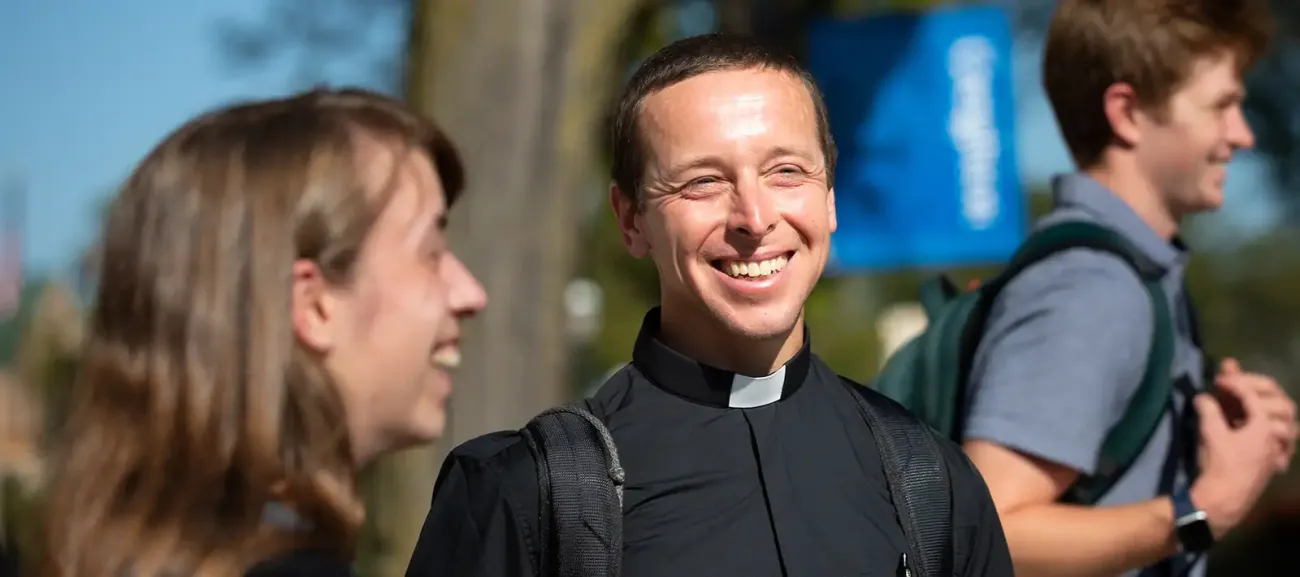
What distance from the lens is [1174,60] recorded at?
319 cm

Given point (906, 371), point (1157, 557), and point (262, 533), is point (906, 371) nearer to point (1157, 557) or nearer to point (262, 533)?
point (1157, 557)

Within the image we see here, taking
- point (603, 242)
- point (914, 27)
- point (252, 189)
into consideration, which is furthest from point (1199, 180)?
point (603, 242)

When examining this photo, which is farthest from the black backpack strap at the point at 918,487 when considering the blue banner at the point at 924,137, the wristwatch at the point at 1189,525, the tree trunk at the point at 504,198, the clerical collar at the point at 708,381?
the blue banner at the point at 924,137

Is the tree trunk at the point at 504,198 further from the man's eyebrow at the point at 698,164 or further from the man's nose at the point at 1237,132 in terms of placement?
the man's eyebrow at the point at 698,164

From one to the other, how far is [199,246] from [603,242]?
50.2ft

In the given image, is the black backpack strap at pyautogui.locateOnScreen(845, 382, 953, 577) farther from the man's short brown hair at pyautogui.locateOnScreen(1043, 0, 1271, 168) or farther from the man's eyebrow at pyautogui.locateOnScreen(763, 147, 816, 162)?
the man's short brown hair at pyautogui.locateOnScreen(1043, 0, 1271, 168)

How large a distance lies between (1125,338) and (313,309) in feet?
5.51

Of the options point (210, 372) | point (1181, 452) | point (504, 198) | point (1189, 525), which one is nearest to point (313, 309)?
point (210, 372)

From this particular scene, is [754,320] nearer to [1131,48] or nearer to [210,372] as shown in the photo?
[210,372]

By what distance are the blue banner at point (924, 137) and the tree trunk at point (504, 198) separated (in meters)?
1.67

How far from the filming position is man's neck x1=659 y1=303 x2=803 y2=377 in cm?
241

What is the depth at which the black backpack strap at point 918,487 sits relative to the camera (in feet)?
7.48

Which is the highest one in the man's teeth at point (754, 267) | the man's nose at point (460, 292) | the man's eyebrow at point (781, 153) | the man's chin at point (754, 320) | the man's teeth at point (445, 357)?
A: the man's eyebrow at point (781, 153)

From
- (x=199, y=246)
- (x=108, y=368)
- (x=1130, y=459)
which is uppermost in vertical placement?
(x=199, y=246)
